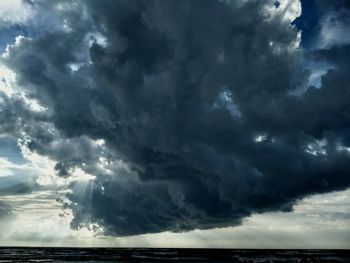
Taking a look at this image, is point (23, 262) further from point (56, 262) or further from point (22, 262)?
point (56, 262)

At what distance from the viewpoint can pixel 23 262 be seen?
99375 mm

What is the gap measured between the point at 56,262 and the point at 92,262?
974 cm

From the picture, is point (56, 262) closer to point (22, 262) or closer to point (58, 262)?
point (58, 262)

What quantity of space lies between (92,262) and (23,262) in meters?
17.3

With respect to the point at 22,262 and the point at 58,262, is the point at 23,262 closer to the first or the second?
the point at 22,262

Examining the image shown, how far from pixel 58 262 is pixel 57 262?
258 millimetres

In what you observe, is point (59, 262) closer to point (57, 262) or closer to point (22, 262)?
point (57, 262)

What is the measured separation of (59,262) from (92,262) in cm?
894

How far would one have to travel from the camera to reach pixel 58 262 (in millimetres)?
104750

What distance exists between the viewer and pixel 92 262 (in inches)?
4104

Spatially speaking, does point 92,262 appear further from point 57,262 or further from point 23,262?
point 23,262

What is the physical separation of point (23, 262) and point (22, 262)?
13.0 inches

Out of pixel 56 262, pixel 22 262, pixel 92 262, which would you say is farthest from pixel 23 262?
pixel 92 262

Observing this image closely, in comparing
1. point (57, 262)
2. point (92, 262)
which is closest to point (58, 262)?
point (57, 262)
